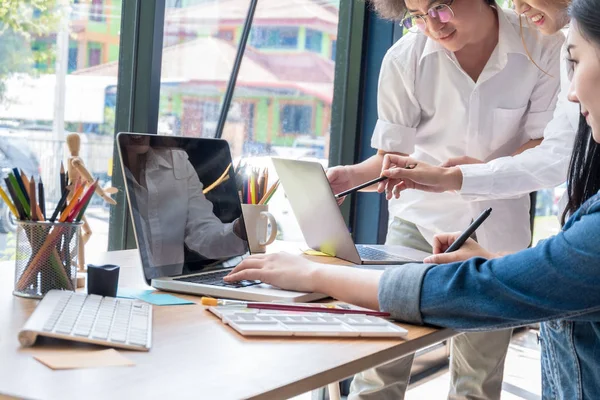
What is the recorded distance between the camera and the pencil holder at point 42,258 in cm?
118

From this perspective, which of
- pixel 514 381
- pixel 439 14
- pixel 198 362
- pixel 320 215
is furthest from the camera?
pixel 514 381

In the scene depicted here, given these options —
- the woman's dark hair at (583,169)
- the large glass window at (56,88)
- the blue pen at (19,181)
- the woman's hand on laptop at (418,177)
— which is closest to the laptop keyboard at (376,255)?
the woman's hand on laptop at (418,177)

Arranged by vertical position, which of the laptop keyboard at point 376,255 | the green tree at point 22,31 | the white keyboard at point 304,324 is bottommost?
the white keyboard at point 304,324

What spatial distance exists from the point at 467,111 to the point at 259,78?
3.08ft

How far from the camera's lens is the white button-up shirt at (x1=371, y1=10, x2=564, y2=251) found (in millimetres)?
2084

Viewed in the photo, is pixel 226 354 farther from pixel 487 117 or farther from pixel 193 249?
pixel 487 117

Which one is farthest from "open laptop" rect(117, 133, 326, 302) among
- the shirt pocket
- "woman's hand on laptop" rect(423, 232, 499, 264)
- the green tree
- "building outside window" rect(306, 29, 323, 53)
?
"building outside window" rect(306, 29, 323, 53)

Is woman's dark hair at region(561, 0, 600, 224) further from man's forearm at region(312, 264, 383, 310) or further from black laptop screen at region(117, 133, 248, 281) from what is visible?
black laptop screen at region(117, 133, 248, 281)

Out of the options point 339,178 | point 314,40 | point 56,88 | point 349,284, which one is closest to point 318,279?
point 349,284

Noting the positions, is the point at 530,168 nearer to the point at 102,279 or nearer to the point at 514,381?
the point at 102,279

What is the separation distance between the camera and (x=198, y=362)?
89cm

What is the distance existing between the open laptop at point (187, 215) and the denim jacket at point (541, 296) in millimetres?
212

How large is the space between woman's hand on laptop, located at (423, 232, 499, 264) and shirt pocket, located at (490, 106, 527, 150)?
28.8 inches

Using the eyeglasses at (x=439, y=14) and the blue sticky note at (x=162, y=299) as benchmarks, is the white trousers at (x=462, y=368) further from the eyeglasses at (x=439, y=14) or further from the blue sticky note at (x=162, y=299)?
the blue sticky note at (x=162, y=299)
